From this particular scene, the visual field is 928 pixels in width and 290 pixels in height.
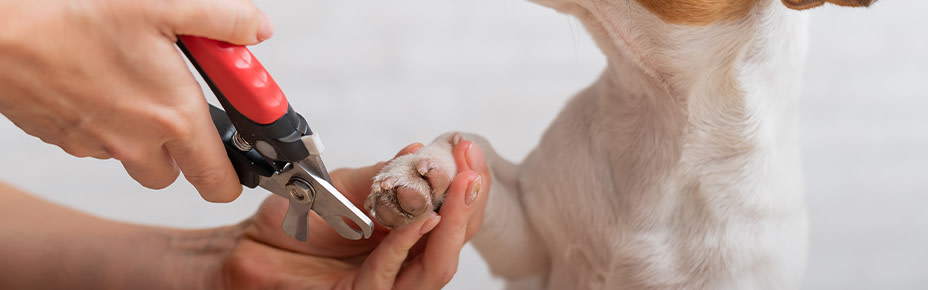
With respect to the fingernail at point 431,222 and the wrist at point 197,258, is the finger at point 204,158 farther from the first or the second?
the wrist at point 197,258

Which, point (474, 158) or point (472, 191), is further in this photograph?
point (474, 158)

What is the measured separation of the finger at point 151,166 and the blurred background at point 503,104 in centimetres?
102

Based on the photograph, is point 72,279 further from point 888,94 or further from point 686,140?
point 888,94

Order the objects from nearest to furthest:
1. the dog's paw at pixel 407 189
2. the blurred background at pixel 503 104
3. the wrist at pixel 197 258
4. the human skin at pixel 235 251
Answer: the dog's paw at pixel 407 189, the human skin at pixel 235 251, the wrist at pixel 197 258, the blurred background at pixel 503 104

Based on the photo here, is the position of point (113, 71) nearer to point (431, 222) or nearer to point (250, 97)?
point (250, 97)

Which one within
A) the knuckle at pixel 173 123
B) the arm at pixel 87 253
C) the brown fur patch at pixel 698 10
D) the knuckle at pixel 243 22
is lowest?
the arm at pixel 87 253

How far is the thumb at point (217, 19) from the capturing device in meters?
0.86

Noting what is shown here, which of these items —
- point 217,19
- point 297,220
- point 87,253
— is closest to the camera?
point 217,19

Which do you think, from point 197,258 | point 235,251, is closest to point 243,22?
point 235,251

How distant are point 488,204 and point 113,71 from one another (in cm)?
73

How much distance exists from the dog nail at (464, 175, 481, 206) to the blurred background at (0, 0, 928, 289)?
0.88 meters

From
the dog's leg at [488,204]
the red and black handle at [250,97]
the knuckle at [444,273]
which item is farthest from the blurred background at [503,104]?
the red and black handle at [250,97]

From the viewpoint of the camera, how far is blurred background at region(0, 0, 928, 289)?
2100 millimetres

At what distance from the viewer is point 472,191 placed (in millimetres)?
1199
